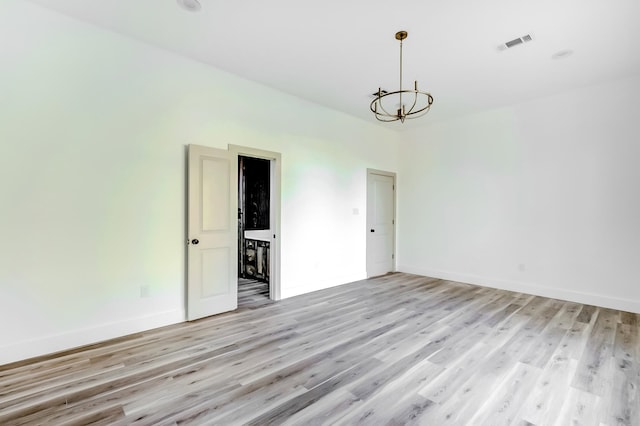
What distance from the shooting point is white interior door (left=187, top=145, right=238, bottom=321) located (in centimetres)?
365

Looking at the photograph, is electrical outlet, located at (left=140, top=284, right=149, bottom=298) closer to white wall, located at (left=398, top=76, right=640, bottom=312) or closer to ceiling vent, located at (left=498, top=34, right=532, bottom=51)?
ceiling vent, located at (left=498, top=34, right=532, bottom=51)

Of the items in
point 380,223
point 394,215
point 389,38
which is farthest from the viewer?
point 394,215

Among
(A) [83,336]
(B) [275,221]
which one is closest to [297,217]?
(B) [275,221]

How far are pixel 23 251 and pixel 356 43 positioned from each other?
3.92 m

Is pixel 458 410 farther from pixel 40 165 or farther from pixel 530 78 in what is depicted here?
pixel 530 78

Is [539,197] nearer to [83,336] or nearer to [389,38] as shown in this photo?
[389,38]

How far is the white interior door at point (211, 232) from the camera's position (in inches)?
144

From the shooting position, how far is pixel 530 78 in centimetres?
419

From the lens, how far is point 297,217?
487 cm

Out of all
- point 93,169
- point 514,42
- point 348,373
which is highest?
point 514,42

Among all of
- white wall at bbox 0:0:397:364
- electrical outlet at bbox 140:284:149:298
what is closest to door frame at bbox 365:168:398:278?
white wall at bbox 0:0:397:364

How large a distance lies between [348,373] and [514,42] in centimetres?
386

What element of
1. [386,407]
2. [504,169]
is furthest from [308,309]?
[504,169]

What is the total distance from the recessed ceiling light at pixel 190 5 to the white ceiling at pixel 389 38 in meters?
0.05
